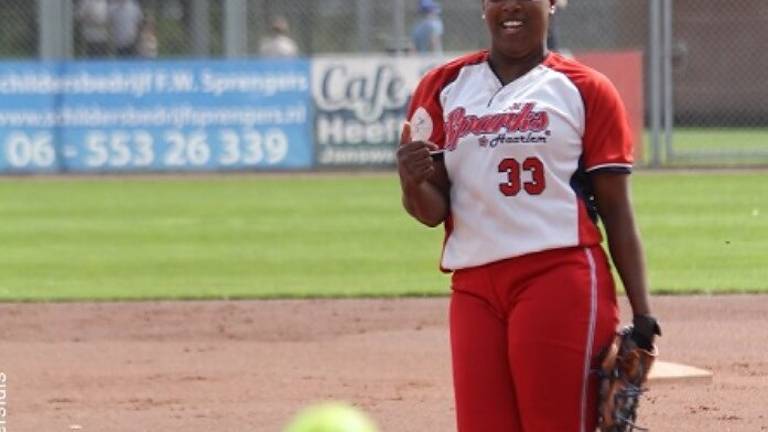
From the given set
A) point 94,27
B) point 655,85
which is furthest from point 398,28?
point 94,27

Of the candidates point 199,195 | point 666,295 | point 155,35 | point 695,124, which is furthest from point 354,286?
point 695,124

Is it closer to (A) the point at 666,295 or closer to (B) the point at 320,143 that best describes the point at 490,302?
(A) the point at 666,295

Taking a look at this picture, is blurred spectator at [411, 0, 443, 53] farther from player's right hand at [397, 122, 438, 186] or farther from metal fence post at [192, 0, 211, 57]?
player's right hand at [397, 122, 438, 186]

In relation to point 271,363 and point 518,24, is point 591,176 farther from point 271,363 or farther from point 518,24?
point 271,363

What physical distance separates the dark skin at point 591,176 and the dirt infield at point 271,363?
2835 millimetres

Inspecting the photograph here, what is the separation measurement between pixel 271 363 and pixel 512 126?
4.96 meters

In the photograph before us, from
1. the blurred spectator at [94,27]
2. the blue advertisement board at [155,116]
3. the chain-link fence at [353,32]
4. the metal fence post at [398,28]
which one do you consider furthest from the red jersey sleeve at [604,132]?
the blurred spectator at [94,27]

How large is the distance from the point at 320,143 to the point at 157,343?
12.3m

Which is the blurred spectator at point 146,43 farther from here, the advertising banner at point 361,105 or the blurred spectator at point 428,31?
the blurred spectator at point 428,31

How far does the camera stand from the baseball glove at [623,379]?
15.0 feet

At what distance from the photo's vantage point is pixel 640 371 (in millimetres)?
4605

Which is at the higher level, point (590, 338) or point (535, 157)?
point (535, 157)

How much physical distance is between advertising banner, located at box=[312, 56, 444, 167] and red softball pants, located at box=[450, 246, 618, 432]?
17.5 meters

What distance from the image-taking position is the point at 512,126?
15.2 feet
